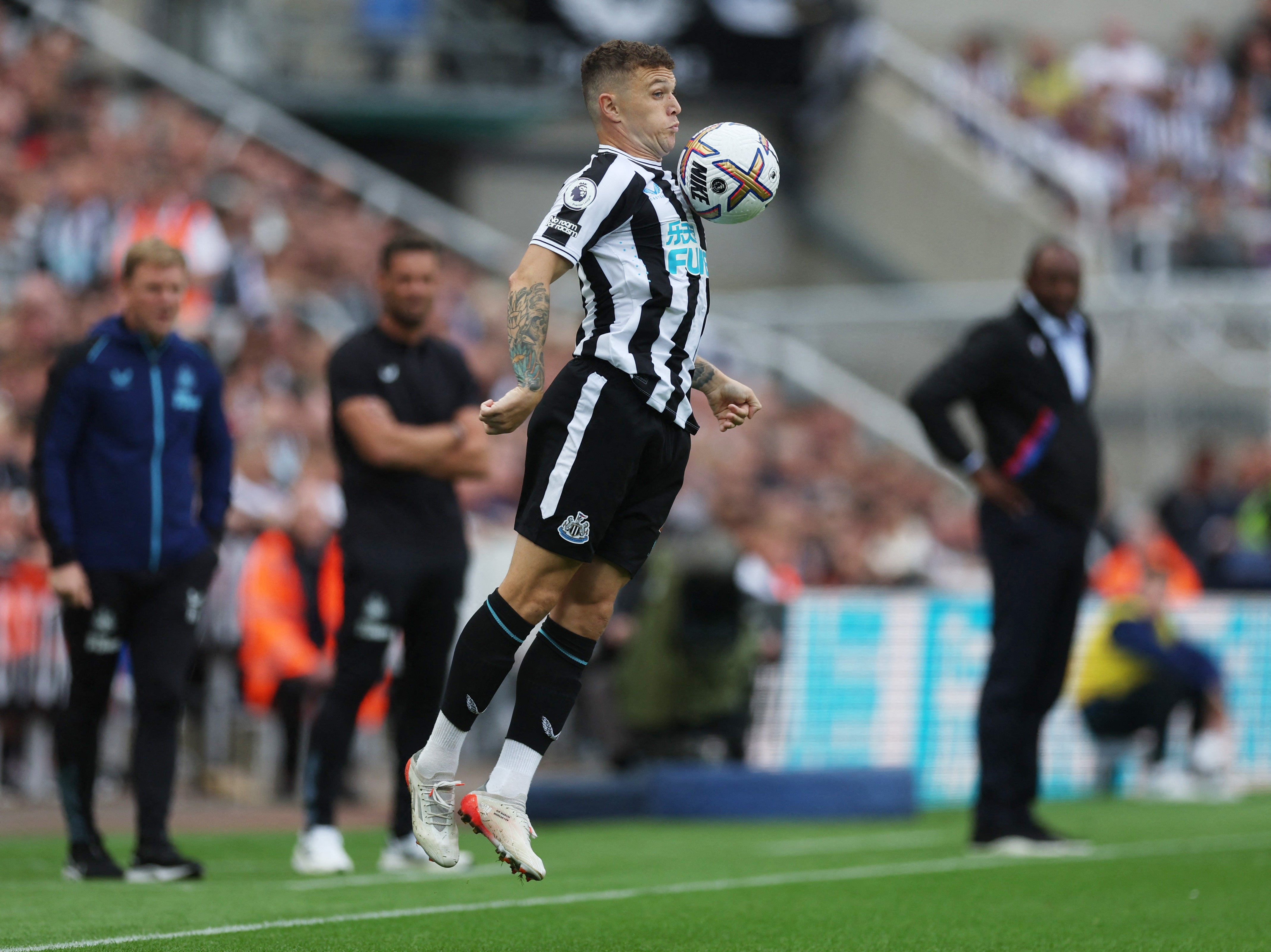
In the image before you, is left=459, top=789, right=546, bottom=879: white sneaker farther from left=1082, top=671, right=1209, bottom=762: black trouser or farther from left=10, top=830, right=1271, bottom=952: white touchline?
left=1082, top=671, right=1209, bottom=762: black trouser

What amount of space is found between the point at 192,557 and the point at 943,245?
669 inches

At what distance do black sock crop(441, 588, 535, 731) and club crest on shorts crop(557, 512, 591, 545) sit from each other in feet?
0.92

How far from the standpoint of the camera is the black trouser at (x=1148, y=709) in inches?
466

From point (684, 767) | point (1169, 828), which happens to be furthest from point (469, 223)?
point (1169, 828)

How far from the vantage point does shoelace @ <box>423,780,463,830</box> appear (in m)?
5.39

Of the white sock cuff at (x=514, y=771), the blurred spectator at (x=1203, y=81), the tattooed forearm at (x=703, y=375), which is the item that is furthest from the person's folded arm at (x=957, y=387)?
the blurred spectator at (x=1203, y=81)

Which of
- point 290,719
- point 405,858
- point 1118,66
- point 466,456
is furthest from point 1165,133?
point 405,858

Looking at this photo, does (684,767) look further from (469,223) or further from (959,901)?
(469,223)

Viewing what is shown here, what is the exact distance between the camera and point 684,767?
10.5 meters

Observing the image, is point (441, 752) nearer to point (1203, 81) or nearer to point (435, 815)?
point (435, 815)

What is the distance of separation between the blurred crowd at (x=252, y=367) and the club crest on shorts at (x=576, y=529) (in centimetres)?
494

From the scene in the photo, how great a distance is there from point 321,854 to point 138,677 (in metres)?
1.00

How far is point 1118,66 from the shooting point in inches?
944

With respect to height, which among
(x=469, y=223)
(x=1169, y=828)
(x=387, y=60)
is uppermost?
(x=387, y=60)
